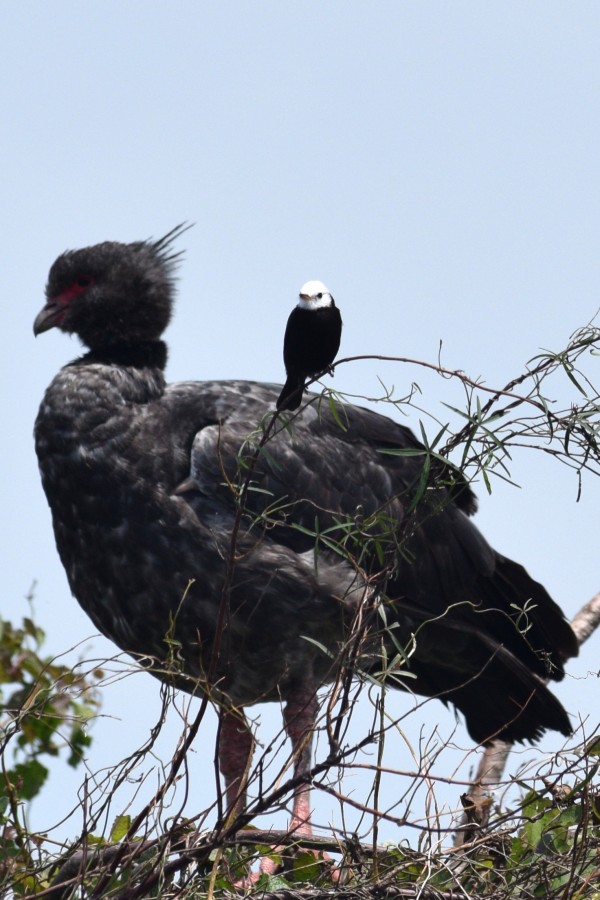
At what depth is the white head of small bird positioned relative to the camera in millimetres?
3045

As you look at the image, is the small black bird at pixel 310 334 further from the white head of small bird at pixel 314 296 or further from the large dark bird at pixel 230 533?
the large dark bird at pixel 230 533

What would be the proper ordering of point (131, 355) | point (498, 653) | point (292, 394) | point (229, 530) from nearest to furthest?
point (292, 394) < point (229, 530) < point (498, 653) < point (131, 355)

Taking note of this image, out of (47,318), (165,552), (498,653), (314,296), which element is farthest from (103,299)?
(314,296)

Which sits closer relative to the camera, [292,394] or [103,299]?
[292,394]

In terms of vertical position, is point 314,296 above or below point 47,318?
below

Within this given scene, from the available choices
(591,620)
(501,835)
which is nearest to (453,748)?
(501,835)

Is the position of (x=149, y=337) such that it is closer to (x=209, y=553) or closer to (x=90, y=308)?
(x=90, y=308)

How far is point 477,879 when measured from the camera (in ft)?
10.3

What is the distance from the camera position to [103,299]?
5469 millimetres

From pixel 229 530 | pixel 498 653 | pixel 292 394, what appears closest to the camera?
pixel 292 394

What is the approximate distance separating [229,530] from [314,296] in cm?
174

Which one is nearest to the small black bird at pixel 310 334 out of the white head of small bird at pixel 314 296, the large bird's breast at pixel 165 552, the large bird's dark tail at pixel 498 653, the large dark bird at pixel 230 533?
the white head of small bird at pixel 314 296

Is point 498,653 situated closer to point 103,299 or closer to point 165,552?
point 165,552

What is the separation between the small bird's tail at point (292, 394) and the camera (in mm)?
2962
